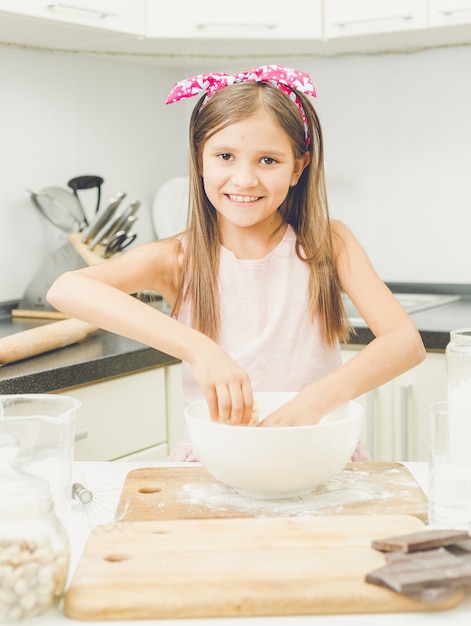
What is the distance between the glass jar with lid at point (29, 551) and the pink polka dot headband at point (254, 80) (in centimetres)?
85

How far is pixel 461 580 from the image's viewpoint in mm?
783

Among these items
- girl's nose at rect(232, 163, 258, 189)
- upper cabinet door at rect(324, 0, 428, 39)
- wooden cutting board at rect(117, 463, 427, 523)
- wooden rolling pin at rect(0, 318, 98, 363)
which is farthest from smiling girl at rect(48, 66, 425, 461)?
upper cabinet door at rect(324, 0, 428, 39)

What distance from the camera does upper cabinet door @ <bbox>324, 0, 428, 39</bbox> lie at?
2.19 m

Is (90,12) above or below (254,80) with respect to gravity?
above

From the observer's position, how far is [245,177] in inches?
55.5

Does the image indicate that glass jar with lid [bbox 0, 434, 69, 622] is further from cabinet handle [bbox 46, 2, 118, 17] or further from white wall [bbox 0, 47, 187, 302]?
white wall [bbox 0, 47, 187, 302]

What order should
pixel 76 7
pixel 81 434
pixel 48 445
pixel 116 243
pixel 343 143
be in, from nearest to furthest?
pixel 48 445 < pixel 81 434 < pixel 76 7 < pixel 116 243 < pixel 343 143

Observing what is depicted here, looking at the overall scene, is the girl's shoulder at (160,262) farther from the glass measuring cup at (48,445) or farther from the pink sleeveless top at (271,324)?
the glass measuring cup at (48,445)

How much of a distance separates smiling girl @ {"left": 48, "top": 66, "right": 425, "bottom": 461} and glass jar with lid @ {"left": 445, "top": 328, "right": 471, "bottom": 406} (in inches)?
5.3

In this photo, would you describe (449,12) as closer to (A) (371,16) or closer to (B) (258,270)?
(A) (371,16)

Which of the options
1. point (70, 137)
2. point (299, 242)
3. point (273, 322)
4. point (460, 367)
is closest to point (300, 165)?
point (299, 242)

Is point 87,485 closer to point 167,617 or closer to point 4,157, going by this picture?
point 167,617

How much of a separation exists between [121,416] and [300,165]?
0.73 metres

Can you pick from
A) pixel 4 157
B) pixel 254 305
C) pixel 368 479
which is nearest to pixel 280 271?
pixel 254 305
